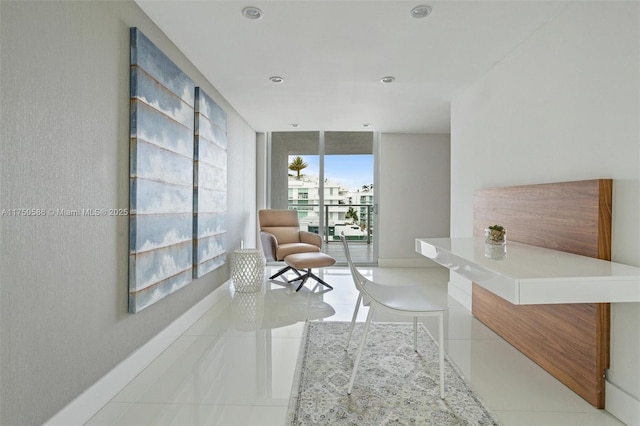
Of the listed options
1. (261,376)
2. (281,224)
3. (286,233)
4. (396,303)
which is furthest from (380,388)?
(281,224)

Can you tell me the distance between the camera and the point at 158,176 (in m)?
2.44

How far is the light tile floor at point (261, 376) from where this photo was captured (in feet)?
5.74

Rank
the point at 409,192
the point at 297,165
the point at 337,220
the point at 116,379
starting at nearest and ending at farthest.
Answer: the point at 116,379 < the point at 409,192 < the point at 297,165 < the point at 337,220

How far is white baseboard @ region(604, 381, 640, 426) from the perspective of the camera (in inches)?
65.2

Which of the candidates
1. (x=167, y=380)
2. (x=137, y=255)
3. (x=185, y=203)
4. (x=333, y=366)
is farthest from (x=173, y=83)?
(x=333, y=366)

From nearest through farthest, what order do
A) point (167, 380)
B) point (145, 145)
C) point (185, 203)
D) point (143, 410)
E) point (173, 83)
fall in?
point (143, 410), point (167, 380), point (145, 145), point (173, 83), point (185, 203)

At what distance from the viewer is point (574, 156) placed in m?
2.14

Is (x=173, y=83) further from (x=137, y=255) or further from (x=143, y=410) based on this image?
(x=143, y=410)

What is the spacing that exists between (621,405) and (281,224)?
13.8 feet

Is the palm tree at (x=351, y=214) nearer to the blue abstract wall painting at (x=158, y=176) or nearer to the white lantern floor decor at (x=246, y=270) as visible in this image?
the white lantern floor decor at (x=246, y=270)

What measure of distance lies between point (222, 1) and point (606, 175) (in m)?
2.45

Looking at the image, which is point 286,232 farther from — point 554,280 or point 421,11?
point 554,280

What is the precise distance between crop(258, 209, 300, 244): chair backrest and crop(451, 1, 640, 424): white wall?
2.93 m

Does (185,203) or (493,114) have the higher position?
(493,114)
